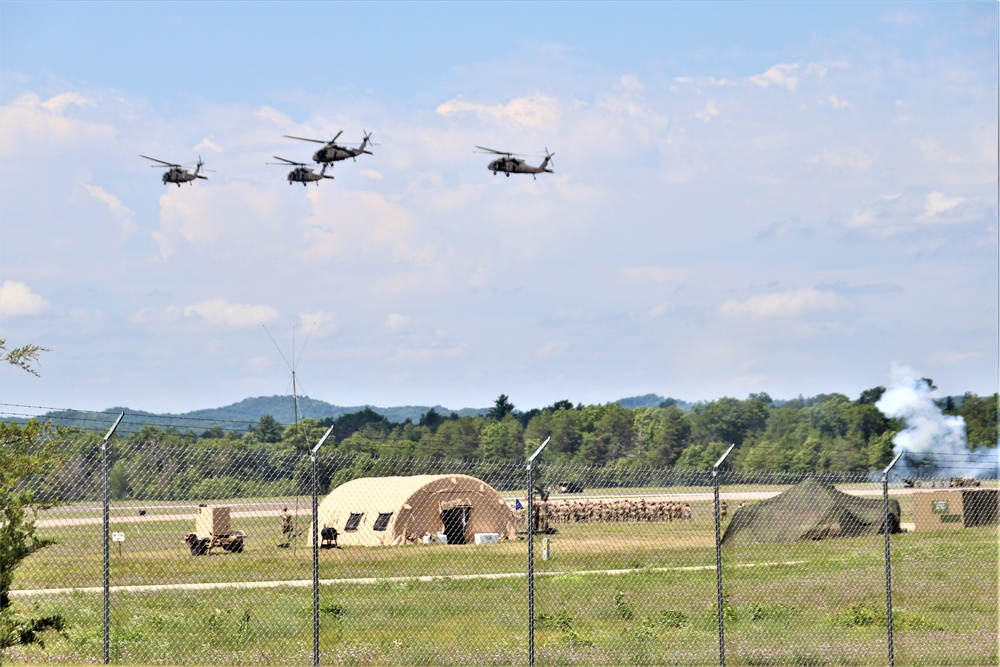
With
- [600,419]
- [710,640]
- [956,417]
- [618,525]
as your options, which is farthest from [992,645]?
[600,419]

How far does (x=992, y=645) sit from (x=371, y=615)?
36.5ft

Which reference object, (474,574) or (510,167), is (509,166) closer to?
(510,167)

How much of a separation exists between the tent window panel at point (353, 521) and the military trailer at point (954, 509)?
21.0 meters

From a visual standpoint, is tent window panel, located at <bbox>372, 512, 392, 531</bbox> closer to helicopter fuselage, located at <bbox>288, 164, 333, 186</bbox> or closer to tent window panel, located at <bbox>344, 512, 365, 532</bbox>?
tent window panel, located at <bbox>344, 512, 365, 532</bbox>

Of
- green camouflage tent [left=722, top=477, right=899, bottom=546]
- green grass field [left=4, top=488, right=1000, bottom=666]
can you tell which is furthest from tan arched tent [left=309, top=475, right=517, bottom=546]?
green camouflage tent [left=722, top=477, right=899, bottom=546]

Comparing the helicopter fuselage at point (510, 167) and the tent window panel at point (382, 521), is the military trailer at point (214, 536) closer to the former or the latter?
the tent window panel at point (382, 521)

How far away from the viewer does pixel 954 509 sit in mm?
43688

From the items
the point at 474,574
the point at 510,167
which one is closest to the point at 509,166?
the point at 510,167

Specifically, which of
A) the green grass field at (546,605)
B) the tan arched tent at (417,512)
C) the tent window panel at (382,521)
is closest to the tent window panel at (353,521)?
the tan arched tent at (417,512)

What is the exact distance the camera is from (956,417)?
85500mm

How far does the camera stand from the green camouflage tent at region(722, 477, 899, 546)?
38094 mm

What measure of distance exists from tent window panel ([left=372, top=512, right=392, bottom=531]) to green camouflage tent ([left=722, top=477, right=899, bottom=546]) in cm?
1197

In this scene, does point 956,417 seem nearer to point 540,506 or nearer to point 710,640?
point 540,506

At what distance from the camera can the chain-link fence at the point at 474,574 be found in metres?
16.6
